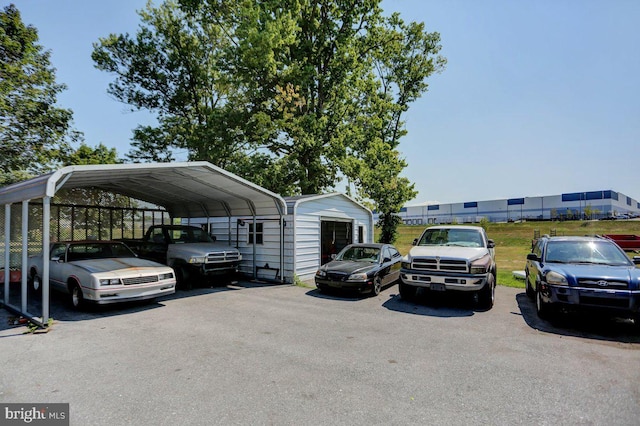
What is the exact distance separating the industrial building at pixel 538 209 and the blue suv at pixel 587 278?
54275 mm

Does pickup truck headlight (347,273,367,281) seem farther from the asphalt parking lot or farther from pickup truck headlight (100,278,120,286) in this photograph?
pickup truck headlight (100,278,120,286)

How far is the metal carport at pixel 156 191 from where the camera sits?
6274 mm

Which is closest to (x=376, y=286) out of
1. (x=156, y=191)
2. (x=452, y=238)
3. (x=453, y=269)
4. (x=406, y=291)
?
(x=406, y=291)

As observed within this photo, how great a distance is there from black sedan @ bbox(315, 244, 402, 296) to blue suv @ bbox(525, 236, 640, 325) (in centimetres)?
392

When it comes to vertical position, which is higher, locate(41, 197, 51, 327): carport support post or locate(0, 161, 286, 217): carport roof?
locate(0, 161, 286, 217): carport roof

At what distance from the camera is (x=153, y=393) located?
3.70 metres

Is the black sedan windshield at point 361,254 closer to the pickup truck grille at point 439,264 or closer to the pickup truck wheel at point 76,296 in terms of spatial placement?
the pickup truck grille at point 439,264

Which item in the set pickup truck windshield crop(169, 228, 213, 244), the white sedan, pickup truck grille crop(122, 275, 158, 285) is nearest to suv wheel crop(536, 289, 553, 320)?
the white sedan

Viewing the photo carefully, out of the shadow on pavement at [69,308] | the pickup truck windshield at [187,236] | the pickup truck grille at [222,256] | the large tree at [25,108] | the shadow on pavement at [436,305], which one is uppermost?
the large tree at [25,108]

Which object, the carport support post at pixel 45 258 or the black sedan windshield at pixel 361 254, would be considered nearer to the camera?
the carport support post at pixel 45 258

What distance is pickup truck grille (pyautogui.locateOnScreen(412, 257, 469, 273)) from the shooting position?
25.2ft

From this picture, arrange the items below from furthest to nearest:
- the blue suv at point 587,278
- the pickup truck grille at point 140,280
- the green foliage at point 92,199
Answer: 1. the green foliage at point 92,199
2. the pickup truck grille at point 140,280
3. the blue suv at point 587,278

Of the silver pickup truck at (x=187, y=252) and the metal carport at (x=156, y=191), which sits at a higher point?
→ the metal carport at (x=156, y=191)

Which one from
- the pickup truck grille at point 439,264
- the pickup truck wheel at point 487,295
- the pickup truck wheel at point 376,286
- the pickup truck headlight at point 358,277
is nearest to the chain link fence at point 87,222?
the pickup truck headlight at point 358,277
